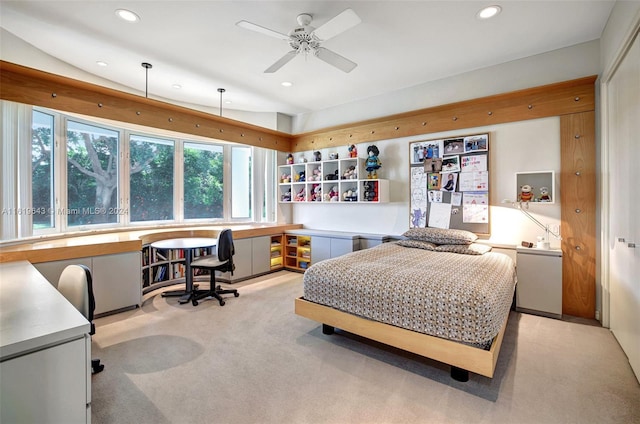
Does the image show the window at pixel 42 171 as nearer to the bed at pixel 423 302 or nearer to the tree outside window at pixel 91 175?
the tree outside window at pixel 91 175

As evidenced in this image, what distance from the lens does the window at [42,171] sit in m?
3.27

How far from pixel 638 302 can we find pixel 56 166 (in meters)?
5.64

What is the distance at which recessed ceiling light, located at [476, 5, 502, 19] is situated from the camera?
2.52 meters

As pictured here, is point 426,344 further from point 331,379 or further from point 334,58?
point 334,58

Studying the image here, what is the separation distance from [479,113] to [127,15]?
386cm

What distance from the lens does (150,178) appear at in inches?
180

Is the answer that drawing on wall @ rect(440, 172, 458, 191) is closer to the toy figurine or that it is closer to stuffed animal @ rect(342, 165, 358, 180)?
the toy figurine

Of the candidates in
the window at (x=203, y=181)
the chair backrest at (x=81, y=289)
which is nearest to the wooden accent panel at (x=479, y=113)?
the window at (x=203, y=181)

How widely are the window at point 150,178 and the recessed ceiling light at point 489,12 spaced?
175 inches

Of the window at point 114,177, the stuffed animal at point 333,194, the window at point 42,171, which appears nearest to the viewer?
the window at point 114,177

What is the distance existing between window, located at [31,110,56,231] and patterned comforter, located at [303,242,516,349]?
3141 mm

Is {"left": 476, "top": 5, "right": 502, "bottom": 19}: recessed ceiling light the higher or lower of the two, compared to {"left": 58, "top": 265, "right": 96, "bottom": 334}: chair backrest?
higher

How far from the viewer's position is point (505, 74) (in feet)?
11.8

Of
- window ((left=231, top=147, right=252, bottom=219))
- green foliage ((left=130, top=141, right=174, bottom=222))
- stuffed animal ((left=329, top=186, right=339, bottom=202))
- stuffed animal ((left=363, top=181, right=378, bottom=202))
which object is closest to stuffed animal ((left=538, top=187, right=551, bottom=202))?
stuffed animal ((left=363, top=181, right=378, bottom=202))
